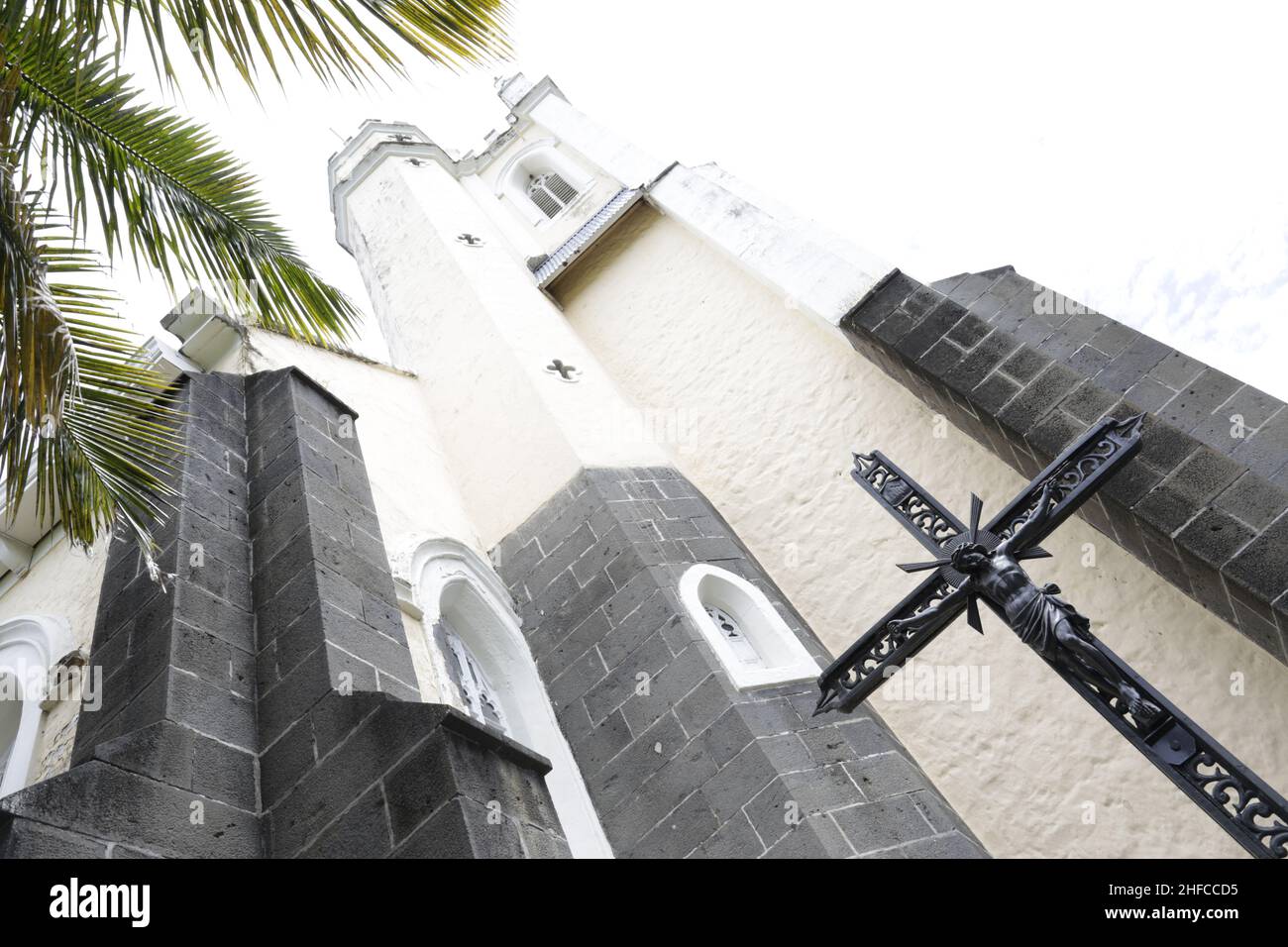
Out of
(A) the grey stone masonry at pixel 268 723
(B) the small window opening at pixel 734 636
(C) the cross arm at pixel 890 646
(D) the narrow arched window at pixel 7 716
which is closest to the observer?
(A) the grey stone masonry at pixel 268 723

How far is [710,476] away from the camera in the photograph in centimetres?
1027

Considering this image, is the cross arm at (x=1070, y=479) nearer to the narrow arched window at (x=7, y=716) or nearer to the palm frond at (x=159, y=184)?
the palm frond at (x=159, y=184)

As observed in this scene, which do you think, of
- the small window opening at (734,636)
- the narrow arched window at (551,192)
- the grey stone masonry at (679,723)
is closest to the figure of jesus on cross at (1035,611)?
the grey stone masonry at (679,723)

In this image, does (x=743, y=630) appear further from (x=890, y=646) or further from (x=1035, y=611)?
(x=1035, y=611)

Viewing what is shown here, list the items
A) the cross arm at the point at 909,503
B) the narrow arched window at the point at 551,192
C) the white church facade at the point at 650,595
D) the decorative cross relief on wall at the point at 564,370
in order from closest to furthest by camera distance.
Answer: the white church facade at the point at 650,595, the cross arm at the point at 909,503, the decorative cross relief on wall at the point at 564,370, the narrow arched window at the point at 551,192

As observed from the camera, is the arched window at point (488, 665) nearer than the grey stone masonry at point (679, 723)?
No

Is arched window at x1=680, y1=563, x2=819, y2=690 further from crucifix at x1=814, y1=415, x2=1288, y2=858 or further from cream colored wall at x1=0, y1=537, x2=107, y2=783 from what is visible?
cream colored wall at x1=0, y1=537, x2=107, y2=783

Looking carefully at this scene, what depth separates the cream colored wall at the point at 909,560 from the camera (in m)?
6.54

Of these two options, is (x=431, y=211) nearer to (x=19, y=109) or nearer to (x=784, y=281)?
(x=784, y=281)

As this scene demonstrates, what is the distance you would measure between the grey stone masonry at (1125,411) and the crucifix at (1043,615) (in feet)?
4.77

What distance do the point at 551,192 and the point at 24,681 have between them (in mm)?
13842

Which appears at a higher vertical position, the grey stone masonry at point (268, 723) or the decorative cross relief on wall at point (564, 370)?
the decorative cross relief on wall at point (564, 370)

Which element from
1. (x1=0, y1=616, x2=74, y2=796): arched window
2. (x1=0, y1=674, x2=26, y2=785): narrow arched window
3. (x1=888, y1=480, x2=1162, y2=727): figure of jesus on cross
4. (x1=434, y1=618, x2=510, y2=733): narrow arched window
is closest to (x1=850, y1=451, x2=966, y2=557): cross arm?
(x1=888, y1=480, x2=1162, y2=727): figure of jesus on cross

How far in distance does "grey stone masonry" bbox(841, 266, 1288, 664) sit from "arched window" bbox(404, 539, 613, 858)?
152 inches
